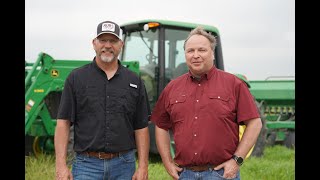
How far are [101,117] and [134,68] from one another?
3.83m

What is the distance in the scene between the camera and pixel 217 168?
3215 millimetres

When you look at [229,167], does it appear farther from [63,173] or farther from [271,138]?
[271,138]

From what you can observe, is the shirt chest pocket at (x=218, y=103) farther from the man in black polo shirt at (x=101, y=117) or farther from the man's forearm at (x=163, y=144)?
the man in black polo shirt at (x=101, y=117)

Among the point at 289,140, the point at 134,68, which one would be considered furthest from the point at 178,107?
the point at 289,140

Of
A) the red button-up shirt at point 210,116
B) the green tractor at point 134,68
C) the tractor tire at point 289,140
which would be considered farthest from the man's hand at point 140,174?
the tractor tire at point 289,140

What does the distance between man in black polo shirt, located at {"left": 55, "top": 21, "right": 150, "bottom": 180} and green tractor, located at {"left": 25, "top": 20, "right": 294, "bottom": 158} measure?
3.41 meters

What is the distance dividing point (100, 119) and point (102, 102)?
129mm

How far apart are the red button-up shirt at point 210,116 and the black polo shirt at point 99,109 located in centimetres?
38

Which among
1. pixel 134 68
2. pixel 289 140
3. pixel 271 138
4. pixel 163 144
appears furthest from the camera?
pixel 289 140

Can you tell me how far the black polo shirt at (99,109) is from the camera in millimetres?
3391

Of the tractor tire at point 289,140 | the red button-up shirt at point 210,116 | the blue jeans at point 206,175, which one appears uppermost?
the red button-up shirt at point 210,116

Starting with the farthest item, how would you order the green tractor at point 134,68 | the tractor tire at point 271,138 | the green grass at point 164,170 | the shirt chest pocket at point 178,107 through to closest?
the tractor tire at point 271,138, the green tractor at point 134,68, the green grass at point 164,170, the shirt chest pocket at point 178,107

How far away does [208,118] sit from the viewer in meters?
3.21

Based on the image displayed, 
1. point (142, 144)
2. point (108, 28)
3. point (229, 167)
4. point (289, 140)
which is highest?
point (108, 28)
